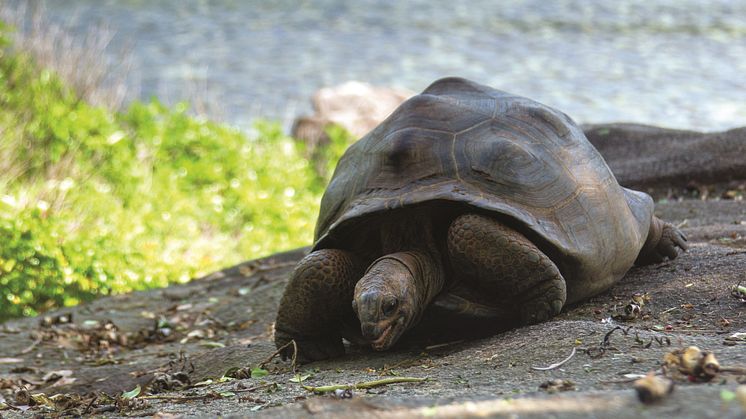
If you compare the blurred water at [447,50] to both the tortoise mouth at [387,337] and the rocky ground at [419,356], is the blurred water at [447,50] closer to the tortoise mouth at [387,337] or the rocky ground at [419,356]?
the rocky ground at [419,356]

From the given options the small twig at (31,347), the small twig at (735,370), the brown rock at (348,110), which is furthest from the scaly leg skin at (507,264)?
the brown rock at (348,110)

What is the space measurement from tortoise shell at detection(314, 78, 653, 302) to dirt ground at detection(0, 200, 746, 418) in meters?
0.25

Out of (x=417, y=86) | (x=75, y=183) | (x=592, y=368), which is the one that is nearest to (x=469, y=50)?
(x=417, y=86)

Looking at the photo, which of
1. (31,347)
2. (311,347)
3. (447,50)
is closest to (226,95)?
(447,50)

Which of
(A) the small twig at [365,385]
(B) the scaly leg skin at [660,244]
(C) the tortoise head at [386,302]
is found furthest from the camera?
(B) the scaly leg skin at [660,244]

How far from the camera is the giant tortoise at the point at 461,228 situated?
3361 mm

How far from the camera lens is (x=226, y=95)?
594 inches

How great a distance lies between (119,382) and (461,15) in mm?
21007

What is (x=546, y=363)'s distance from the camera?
2812 millimetres

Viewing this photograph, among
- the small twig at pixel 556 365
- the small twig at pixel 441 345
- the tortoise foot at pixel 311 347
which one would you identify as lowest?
the tortoise foot at pixel 311 347

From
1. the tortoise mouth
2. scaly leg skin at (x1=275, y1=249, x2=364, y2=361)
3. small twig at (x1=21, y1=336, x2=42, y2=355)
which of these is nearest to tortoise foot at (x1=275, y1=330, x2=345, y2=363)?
scaly leg skin at (x1=275, y1=249, x2=364, y2=361)

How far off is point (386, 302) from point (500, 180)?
2.33 feet

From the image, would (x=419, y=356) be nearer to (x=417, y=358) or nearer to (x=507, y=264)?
(x=417, y=358)

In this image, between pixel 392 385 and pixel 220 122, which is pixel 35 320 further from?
pixel 220 122
